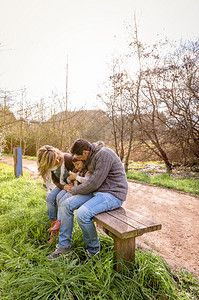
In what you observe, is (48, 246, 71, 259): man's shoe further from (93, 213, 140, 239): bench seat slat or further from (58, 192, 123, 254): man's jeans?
(93, 213, 140, 239): bench seat slat

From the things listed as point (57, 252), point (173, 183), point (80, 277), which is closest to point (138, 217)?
point (80, 277)

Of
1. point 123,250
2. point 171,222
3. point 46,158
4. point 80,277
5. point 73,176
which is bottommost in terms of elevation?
point 171,222

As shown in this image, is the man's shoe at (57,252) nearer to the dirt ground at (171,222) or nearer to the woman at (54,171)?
the woman at (54,171)

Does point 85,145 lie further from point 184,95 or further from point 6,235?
point 184,95

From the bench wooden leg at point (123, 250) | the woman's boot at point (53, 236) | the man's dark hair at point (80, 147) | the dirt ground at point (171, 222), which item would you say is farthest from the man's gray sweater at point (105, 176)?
the dirt ground at point (171, 222)

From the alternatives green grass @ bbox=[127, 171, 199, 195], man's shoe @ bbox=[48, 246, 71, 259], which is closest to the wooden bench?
man's shoe @ bbox=[48, 246, 71, 259]

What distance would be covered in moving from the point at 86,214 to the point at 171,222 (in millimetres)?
2721

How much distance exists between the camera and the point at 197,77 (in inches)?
367

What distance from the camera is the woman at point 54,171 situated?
2902 millimetres

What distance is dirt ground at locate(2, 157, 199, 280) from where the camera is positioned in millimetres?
3045

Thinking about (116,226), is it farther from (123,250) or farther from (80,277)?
(80,277)

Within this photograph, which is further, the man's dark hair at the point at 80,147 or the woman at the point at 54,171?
the woman at the point at 54,171

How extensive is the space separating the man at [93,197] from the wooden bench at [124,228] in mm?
129

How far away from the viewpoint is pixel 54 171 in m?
3.06
